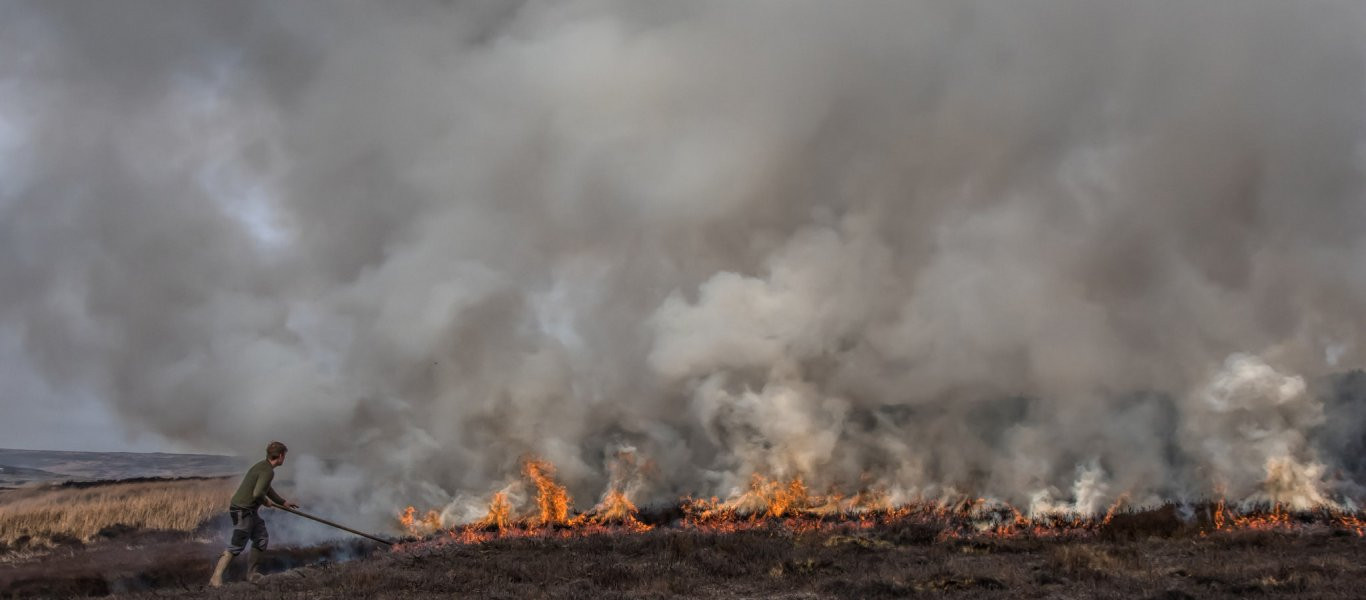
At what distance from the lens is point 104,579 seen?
23.7 m

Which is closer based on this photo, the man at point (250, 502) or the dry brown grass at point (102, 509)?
the man at point (250, 502)

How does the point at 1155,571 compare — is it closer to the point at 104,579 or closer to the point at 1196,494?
the point at 1196,494

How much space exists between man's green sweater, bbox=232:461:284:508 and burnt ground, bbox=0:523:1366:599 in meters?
1.63

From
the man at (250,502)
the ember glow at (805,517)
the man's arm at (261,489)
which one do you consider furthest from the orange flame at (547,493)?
the man's arm at (261,489)

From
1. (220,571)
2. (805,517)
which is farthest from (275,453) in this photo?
(805,517)

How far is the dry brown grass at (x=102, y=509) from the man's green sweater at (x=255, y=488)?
1680 centimetres

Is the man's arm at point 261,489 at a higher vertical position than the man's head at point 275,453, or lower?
lower

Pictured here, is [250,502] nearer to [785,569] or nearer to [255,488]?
[255,488]

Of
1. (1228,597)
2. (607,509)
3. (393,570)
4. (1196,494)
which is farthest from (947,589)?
(607,509)

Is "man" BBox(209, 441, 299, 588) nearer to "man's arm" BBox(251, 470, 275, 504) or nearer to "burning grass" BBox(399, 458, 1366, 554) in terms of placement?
"man's arm" BBox(251, 470, 275, 504)

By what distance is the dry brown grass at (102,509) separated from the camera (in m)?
29.8

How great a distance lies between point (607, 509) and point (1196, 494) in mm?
20015

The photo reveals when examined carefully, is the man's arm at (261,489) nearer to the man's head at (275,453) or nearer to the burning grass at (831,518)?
the man's head at (275,453)

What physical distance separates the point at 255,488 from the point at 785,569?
10788 millimetres
